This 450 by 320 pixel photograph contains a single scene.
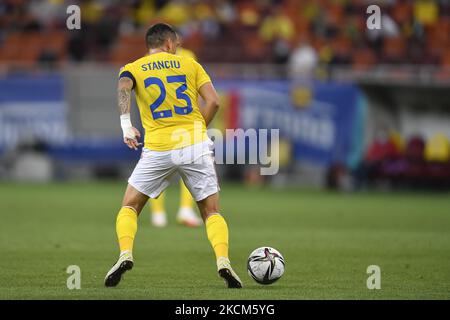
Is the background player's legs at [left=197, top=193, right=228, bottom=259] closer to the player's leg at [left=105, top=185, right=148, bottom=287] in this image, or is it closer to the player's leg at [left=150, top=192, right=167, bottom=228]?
the player's leg at [left=105, top=185, right=148, bottom=287]

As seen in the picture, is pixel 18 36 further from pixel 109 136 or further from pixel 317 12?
pixel 317 12

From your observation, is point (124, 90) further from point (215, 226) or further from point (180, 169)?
point (215, 226)

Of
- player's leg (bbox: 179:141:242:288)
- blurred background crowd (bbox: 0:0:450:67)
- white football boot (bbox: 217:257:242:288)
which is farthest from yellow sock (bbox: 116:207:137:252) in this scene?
blurred background crowd (bbox: 0:0:450:67)

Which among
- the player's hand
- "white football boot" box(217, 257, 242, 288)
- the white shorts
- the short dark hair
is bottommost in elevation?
"white football boot" box(217, 257, 242, 288)

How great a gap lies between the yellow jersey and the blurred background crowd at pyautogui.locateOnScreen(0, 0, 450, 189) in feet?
51.3

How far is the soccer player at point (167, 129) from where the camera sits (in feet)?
31.5

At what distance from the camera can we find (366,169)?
993 inches

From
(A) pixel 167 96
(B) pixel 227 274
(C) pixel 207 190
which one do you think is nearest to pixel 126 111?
(A) pixel 167 96

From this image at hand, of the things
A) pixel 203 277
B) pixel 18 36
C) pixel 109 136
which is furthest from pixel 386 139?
pixel 203 277

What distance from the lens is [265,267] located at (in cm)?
959

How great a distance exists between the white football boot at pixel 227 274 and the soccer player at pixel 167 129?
265 mm

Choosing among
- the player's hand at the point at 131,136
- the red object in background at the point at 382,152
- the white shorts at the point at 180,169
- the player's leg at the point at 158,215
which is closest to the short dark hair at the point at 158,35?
the player's hand at the point at 131,136

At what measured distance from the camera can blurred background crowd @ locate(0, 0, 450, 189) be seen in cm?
2528

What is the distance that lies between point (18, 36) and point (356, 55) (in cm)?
932
